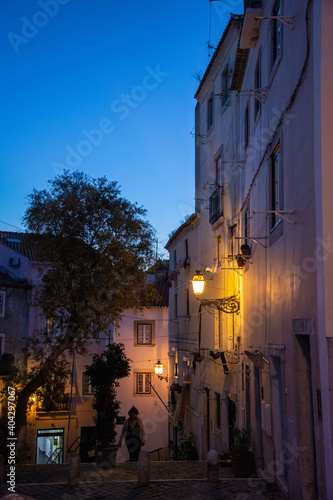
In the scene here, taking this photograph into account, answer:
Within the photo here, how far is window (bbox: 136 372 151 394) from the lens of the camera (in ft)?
113

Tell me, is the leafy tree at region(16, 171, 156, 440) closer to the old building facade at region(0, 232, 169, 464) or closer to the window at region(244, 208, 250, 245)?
the window at region(244, 208, 250, 245)

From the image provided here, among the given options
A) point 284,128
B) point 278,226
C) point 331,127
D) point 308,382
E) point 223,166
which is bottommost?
point 308,382

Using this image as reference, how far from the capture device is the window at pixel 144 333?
35375 millimetres

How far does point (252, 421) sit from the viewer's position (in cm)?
1285

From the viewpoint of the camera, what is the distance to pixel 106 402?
14391 mm

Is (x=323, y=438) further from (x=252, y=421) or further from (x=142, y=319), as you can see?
(x=142, y=319)

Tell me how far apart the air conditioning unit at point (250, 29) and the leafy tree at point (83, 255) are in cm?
794

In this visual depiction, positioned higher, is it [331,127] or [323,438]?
[331,127]

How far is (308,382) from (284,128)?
438cm

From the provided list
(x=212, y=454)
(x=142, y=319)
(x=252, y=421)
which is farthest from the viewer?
(x=142, y=319)

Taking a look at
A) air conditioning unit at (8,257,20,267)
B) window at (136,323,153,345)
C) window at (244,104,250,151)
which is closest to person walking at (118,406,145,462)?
window at (244,104,250,151)

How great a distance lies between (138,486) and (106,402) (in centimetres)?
377

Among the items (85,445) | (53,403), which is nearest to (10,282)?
(53,403)

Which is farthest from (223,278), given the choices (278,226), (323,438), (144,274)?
(323,438)
